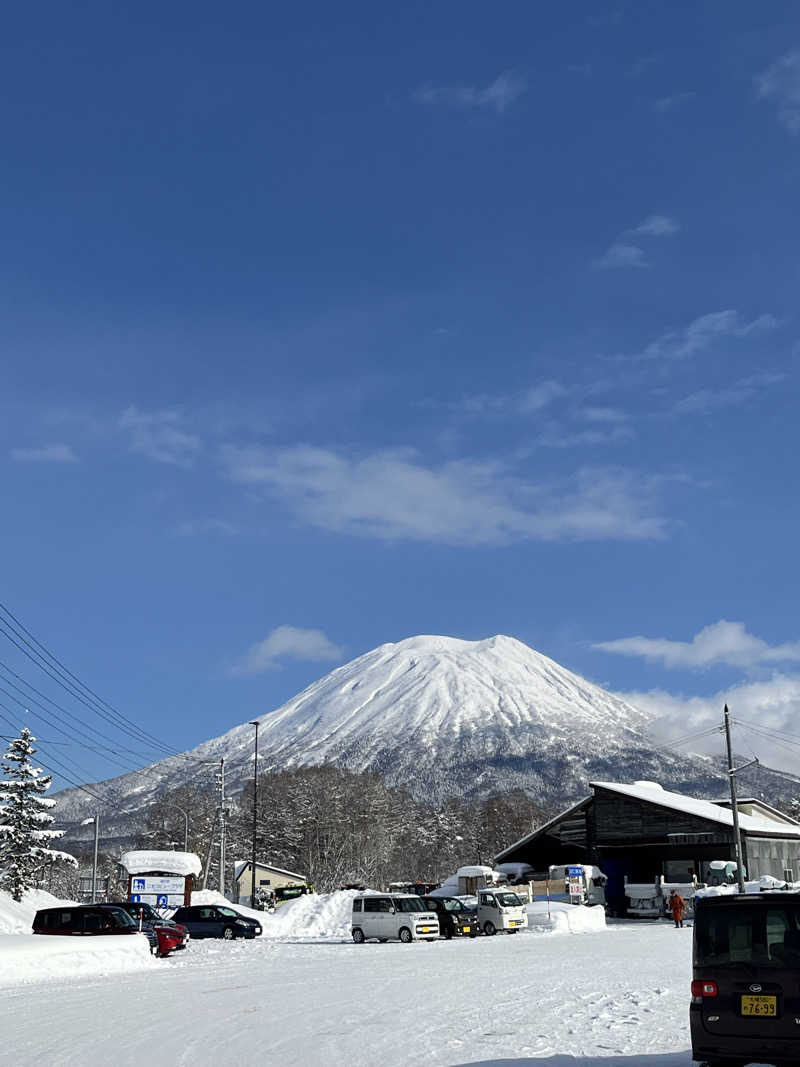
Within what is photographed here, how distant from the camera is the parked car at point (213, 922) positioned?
142 ft

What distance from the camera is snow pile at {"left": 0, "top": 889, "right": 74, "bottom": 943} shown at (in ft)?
155

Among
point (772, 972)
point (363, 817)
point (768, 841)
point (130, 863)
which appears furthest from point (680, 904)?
point (363, 817)

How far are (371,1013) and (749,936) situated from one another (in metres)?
8.03

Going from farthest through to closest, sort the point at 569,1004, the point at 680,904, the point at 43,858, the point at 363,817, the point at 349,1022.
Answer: the point at 363,817 → the point at 43,858 → the point at 680,904 → the point at 569,1004 → the point at 349,1022

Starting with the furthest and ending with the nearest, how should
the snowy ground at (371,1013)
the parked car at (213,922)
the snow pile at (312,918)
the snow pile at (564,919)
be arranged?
the snow pile at (312,918)
the snow pile at (564,919)
the parked car at (213,922)
the snowy ground at (371,1013)

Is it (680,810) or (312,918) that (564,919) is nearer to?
(312,918)

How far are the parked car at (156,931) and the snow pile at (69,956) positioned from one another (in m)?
1.53

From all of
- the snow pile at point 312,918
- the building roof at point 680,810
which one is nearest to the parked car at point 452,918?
the snow pile at point 312,918

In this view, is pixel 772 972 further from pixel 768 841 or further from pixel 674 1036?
pixel 768 841

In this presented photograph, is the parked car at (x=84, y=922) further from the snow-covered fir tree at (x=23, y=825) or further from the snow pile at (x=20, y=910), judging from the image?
the snow-covered fir tree at (x=23, y=825)

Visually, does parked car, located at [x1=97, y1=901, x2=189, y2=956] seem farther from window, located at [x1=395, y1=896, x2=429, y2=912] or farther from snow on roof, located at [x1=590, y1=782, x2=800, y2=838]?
snow on roof, located at [x1=590, y1=782, x2=800, y2=838]

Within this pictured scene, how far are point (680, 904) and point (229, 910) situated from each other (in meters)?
19.9

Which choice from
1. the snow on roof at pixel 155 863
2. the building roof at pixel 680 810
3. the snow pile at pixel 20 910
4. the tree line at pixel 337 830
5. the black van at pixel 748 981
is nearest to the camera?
the black van at pixel 748 981

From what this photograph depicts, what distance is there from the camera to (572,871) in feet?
181
